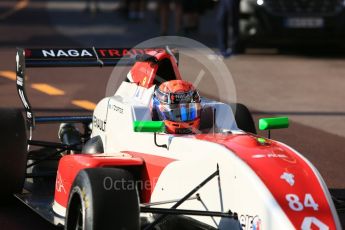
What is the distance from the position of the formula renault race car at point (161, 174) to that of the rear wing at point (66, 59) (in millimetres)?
23

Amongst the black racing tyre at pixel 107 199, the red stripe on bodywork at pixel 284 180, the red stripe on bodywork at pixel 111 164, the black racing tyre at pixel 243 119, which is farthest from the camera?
the black racing tyre at pixel 243 119

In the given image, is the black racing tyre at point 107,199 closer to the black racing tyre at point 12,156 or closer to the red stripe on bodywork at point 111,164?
the red stripe on bodywork at point 111,164

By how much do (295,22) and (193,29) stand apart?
22.2 ft

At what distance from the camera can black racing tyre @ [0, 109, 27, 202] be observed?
10328mm

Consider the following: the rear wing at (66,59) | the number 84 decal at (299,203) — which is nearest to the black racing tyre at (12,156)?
the rear wing at (66,59)

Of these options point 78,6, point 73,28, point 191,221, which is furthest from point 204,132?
point 78,6

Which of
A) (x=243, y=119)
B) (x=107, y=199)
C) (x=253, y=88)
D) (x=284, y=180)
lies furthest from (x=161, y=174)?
(x=253, y=88)

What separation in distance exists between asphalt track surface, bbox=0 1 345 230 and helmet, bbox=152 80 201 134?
60.9 inches

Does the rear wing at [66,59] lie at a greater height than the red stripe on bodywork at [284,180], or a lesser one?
greater

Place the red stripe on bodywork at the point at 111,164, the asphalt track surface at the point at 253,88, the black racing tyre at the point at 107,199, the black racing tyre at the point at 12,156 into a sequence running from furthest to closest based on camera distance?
the asphalt track surface at the point at 253,88, the black racing tyre at the point at 12,156, the red stripe on bodywork at the point at 111,164, the black racing tyre at the point at 107,199

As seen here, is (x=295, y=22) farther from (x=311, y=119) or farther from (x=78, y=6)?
(x=78, y=6)

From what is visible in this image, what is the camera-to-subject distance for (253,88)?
61.8 feet

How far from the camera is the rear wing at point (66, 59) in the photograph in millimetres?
11094

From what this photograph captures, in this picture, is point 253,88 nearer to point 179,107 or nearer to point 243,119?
point 243,119
